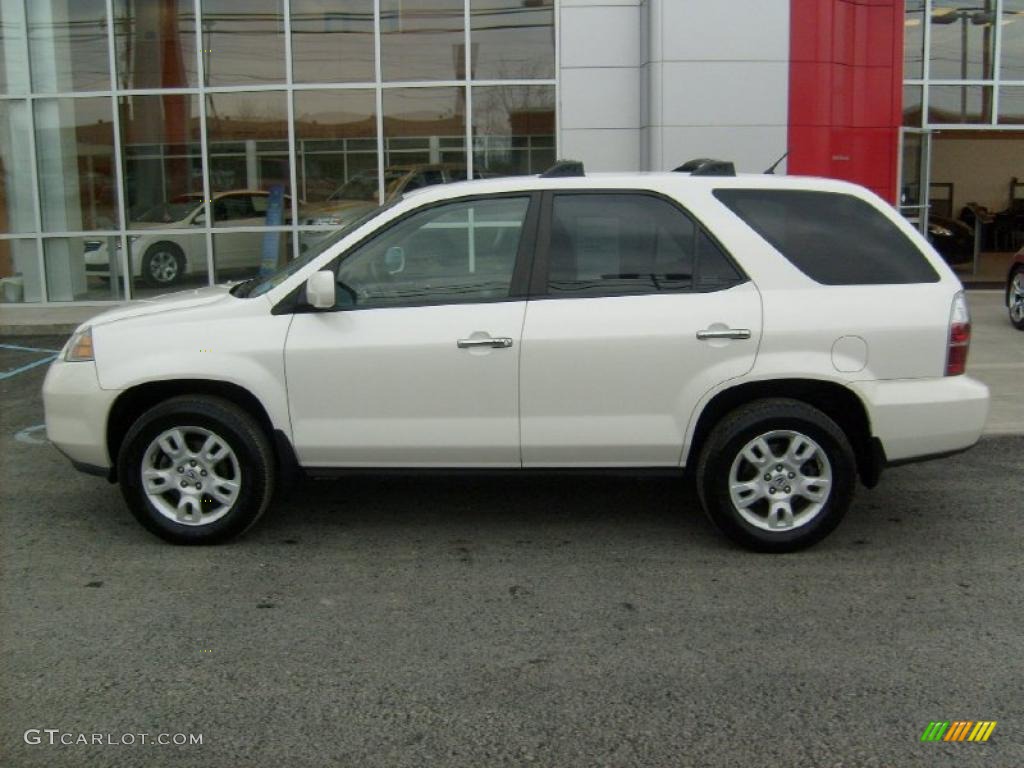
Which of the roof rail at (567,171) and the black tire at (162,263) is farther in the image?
the black tire at (162,263)

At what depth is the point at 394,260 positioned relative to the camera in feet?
17.0

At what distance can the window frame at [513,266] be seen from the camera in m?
5.11

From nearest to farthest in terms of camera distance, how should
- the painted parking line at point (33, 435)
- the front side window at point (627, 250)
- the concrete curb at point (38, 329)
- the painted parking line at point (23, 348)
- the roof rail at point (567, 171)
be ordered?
the front side window at point (627, 250)
the roof rail at point (567, 171)
the painted parking line at point (33, 435)
the painted parking line at point (23, 348)
the concrete curb at point (38, 329)

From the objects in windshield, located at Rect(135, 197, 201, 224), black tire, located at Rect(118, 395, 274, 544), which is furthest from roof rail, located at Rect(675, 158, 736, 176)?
windshield, located at Rect(135, 197, 201, 224)

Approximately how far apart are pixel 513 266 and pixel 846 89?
9.73 m

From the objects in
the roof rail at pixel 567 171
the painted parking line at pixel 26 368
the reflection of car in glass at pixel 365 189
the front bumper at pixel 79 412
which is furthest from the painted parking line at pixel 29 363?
the roof rail at pixel 567 171

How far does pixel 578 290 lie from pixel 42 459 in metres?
4.16

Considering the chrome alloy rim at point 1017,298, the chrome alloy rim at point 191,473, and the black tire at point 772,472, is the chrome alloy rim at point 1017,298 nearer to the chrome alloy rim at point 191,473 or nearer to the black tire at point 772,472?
the black tire at point 772,472

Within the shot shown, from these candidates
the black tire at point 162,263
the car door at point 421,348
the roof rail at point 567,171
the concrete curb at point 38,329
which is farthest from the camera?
the black tire at point 162,263

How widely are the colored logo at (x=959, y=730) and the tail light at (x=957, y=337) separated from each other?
203cm

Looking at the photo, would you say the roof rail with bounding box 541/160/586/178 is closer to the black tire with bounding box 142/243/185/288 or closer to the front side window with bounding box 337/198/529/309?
the front side window with bounding box 337/198/529/309

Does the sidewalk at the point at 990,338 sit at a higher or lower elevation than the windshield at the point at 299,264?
lower

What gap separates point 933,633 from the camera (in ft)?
13.9

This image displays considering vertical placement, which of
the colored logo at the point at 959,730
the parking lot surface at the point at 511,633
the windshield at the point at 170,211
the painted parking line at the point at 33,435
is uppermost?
the windshield at the point at 170,211
